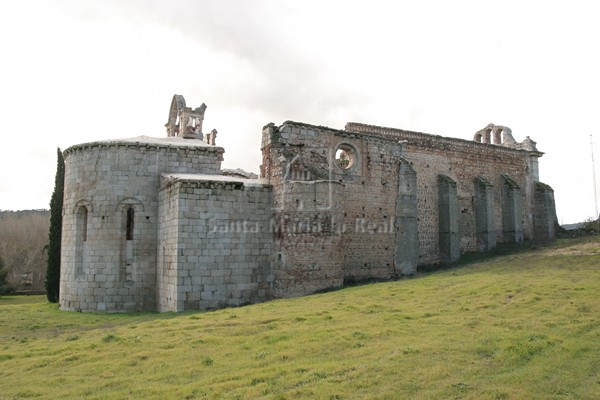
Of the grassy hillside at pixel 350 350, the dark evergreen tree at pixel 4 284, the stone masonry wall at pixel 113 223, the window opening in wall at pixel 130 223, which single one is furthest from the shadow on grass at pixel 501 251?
the dark evergreen tree at pixel 4 284

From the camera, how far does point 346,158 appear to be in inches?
909

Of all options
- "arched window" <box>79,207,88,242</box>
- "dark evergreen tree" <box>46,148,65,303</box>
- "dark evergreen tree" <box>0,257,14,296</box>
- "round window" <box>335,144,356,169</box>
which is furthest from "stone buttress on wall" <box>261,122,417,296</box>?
"dark evergreen tree" <box>0,257,14,296</box>

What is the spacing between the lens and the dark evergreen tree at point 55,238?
25438 mm

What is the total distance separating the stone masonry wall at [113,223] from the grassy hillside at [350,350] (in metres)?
3.59

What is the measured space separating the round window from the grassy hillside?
7947mm

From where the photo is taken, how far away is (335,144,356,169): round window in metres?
22.2

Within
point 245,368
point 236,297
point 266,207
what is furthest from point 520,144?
point 245,368

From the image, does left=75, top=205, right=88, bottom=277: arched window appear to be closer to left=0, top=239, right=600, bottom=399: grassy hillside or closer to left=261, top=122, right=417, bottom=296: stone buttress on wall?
left=0, top=239, right=600, bottom=399: grassy hillside

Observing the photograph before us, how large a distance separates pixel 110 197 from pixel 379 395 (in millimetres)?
15248

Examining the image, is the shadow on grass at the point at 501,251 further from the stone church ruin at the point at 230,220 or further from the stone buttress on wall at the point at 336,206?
the stone buttress on wall at the point at 336,206

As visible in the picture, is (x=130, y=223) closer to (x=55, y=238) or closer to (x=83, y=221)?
(x=83, y=221)

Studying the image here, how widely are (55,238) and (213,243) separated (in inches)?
471

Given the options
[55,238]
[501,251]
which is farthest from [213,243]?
[501,251]

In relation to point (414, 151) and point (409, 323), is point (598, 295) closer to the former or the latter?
point (409, 323)
